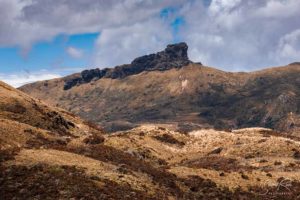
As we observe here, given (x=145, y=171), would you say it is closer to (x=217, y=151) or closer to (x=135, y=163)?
(x=135, y=163)

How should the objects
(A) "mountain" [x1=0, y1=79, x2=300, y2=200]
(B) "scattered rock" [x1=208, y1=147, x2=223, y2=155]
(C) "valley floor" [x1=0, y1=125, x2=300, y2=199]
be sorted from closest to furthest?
(C) "valley floor" [x1=0, y1=125, x2=300, y2=199] → (A) "mountain" [x1=0, y1=79, x2=300, y2=200] → (B) "scattered rock" [x1=208, y1=147, x2=223, y2=155]

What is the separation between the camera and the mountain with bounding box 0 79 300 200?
118 ft

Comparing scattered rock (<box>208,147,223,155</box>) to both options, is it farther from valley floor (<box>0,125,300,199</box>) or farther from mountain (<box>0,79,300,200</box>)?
valley floor (<box>0,125,300,199</box>)

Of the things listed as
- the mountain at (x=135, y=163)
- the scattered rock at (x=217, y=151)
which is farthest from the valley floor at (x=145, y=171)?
the scattered rock at (x=217, y=151)

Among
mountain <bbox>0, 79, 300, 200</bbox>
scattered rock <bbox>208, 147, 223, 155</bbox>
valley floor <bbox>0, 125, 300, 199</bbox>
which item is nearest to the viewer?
valley floor <bbox>0, 125, 300, 199</bbox>

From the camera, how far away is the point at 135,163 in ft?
165

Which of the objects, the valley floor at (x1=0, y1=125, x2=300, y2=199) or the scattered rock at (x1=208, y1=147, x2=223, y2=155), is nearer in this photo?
the valley floor at (x1=0, y1=125, x2=300, y2=199)

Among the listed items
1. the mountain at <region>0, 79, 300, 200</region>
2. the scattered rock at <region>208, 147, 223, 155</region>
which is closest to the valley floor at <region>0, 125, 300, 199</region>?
the mountain at <region>0, 79, 300, 200</region>

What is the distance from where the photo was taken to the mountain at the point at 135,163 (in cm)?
3594

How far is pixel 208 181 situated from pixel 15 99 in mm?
40615

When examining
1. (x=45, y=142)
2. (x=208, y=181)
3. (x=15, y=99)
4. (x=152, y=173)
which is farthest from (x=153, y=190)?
Answer: (x=15, y=99)

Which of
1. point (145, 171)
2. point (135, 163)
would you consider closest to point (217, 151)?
point (135, 163)

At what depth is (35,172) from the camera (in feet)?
122

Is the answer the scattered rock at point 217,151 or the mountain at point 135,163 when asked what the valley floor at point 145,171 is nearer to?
the mountain at point 135,163
